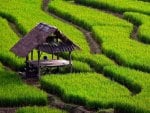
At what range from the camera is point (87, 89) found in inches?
611

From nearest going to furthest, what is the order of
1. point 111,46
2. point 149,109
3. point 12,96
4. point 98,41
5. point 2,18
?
point 149,109 < point 12,96 < point 111,46 < point 98,41 < point 2,18

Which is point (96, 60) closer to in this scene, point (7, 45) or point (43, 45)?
point (43, 45)

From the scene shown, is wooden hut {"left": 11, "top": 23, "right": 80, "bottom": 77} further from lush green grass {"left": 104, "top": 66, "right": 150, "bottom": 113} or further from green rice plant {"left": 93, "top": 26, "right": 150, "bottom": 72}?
green rice plant {"left": 93, "top": 26, "right": 150, "bottom": 72}

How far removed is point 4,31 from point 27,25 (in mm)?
1333

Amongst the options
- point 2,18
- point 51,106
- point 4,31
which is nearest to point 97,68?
point 51,106

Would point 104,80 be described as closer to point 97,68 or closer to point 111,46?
point 97,68

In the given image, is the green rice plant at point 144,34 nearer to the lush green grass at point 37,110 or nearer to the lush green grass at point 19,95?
the lush green grass at point 19,95

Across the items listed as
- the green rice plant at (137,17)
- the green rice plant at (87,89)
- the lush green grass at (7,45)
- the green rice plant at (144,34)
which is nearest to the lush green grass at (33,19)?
the lush green grass at (7,45)

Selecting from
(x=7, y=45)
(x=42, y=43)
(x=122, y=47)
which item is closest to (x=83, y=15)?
(x=122, y=47)

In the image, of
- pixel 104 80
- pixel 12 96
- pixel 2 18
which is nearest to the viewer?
pixel 12 96

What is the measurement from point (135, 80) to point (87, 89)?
5.07ft

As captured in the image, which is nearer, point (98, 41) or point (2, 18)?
point (98, 41)

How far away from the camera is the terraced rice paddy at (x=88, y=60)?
48.1 ft

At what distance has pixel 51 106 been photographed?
14836mm
